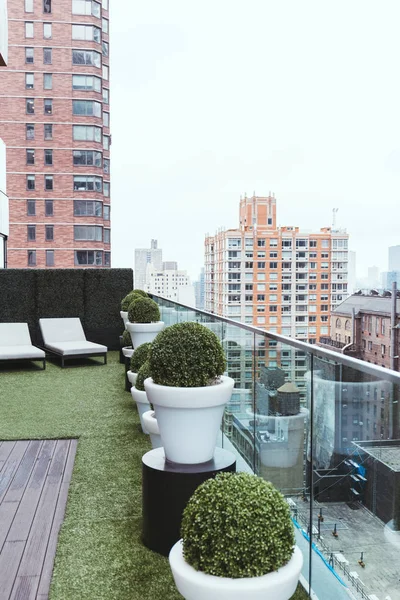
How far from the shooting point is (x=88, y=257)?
4553 cm

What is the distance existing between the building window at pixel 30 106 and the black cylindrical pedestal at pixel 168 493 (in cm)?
4587

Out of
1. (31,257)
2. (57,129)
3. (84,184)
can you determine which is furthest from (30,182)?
(31,257)

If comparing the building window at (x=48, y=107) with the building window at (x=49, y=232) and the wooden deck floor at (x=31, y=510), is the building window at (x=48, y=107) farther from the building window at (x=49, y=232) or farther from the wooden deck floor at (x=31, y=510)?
the wooden deck floor at (x=31, y=510)

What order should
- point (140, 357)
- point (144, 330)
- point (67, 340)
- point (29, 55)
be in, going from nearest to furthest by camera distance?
point (140, 357)
point (144, 330)
point (67, 340)
point (29, 55)

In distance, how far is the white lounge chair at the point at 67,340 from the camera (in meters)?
8.74

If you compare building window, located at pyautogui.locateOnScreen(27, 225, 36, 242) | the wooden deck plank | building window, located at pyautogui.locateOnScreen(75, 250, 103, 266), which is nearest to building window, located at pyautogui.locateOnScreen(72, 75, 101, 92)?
building window, located at pyautogui.locateOnScreen(27, 225, 36, 242)

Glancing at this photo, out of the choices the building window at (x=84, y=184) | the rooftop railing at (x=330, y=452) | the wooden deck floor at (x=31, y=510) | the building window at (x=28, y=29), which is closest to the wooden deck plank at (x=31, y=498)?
the wooden deck floor at (x=31, y=510)

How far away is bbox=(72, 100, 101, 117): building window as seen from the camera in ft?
145

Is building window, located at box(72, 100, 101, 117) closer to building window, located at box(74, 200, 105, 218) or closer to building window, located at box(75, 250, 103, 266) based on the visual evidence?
building window, located at box(74, 200, 105, 218)

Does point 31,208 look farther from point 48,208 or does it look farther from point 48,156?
point 48,156

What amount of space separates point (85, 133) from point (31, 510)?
145 ft

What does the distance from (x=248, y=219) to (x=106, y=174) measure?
13.4 meters

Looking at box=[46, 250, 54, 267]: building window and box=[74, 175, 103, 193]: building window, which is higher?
box=[74, 175, 103, 193]: building window

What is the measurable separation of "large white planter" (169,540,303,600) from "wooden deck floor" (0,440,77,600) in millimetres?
967
